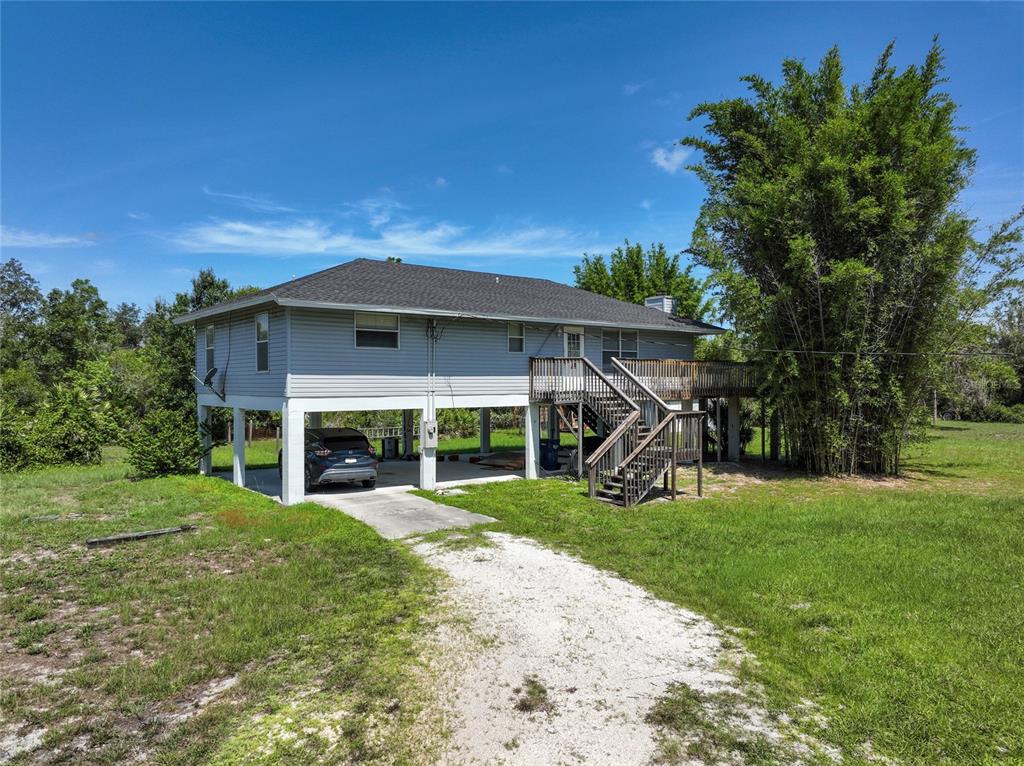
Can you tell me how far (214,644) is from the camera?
17.0 ft

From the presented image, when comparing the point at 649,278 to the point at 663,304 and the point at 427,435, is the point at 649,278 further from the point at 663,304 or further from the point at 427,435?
the point at 427,435

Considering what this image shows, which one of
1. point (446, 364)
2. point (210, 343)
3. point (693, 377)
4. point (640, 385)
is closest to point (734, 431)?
point (693, 377)

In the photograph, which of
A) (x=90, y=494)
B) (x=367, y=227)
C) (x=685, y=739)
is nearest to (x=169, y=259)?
(x=367, y=227)

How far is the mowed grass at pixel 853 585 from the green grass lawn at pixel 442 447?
9.23m

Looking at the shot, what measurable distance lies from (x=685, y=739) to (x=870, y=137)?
1611cm

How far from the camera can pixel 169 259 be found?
35531 mm

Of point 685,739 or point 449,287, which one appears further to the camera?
point 449,287

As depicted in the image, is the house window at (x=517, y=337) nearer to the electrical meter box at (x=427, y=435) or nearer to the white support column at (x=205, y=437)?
the electrical meter box at (x=427, y=435)

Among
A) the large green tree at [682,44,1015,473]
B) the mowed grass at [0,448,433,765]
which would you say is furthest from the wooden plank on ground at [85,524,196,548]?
the large green tree at [682,44,1015,473]

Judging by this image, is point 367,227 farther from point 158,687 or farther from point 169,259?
point 158,687

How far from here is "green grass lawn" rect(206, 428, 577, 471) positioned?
66.9 feet

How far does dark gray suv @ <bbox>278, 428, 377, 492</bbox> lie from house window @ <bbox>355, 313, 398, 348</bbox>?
2.50 metres

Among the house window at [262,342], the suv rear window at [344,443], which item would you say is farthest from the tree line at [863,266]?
the house window at [262,342]

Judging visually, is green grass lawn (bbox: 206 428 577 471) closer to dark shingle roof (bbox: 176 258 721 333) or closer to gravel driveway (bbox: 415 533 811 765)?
dark shingle roof (bbox: 176 258 721 333)
